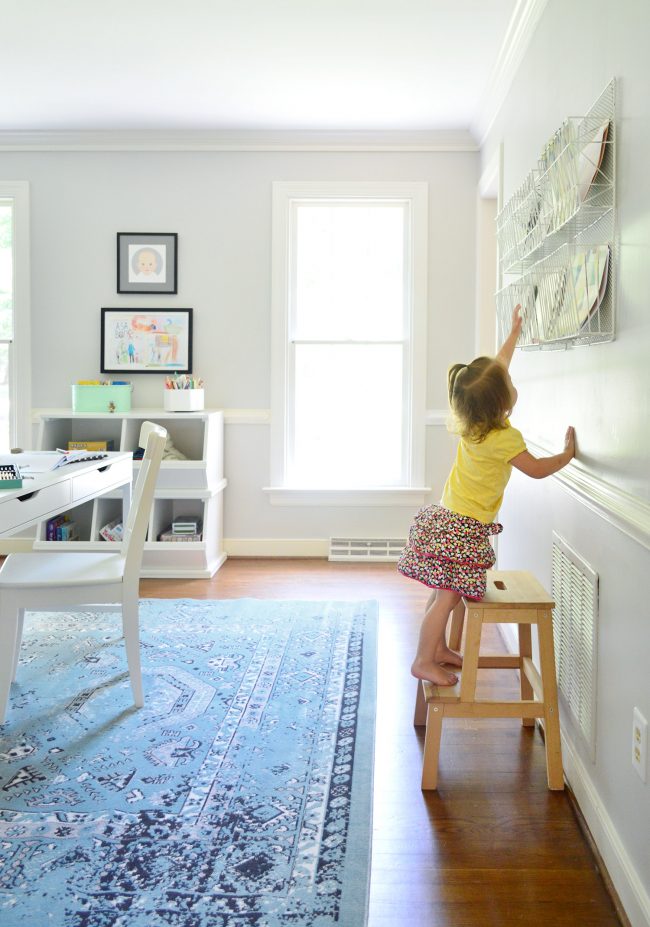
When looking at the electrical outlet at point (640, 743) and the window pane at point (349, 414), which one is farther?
the window pane at point (349, 414)

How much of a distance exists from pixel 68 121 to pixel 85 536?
2450 mm

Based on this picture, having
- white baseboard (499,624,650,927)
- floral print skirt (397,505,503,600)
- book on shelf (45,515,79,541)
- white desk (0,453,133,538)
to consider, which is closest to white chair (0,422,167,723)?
white desk (0,453,133,538)

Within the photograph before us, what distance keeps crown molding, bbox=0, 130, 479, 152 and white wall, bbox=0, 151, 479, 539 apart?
1.9 inches

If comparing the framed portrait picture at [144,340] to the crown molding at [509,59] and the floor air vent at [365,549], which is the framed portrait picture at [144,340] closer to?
the floor air vent at [365,549]

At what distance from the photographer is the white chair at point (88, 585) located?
285cm

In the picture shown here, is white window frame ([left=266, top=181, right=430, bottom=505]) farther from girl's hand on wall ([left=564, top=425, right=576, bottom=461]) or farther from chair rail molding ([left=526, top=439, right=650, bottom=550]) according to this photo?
girl's hand on wall ([left=564, top=425, right=576, bottom=461])

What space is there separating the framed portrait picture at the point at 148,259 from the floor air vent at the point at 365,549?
189 cm

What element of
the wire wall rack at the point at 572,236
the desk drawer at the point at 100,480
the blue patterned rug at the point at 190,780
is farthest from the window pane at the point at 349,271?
the wire wall rack at the point at 572,236

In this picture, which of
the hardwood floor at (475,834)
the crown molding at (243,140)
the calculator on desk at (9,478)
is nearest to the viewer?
the hardwood floor at (475,834)

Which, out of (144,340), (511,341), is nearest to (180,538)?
(144,340)

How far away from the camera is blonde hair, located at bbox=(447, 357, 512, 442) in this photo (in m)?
2.63

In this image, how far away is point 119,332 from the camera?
5.57 meters

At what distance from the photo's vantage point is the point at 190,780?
8.31ft

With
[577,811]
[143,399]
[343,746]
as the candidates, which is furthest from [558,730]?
[143,399]
